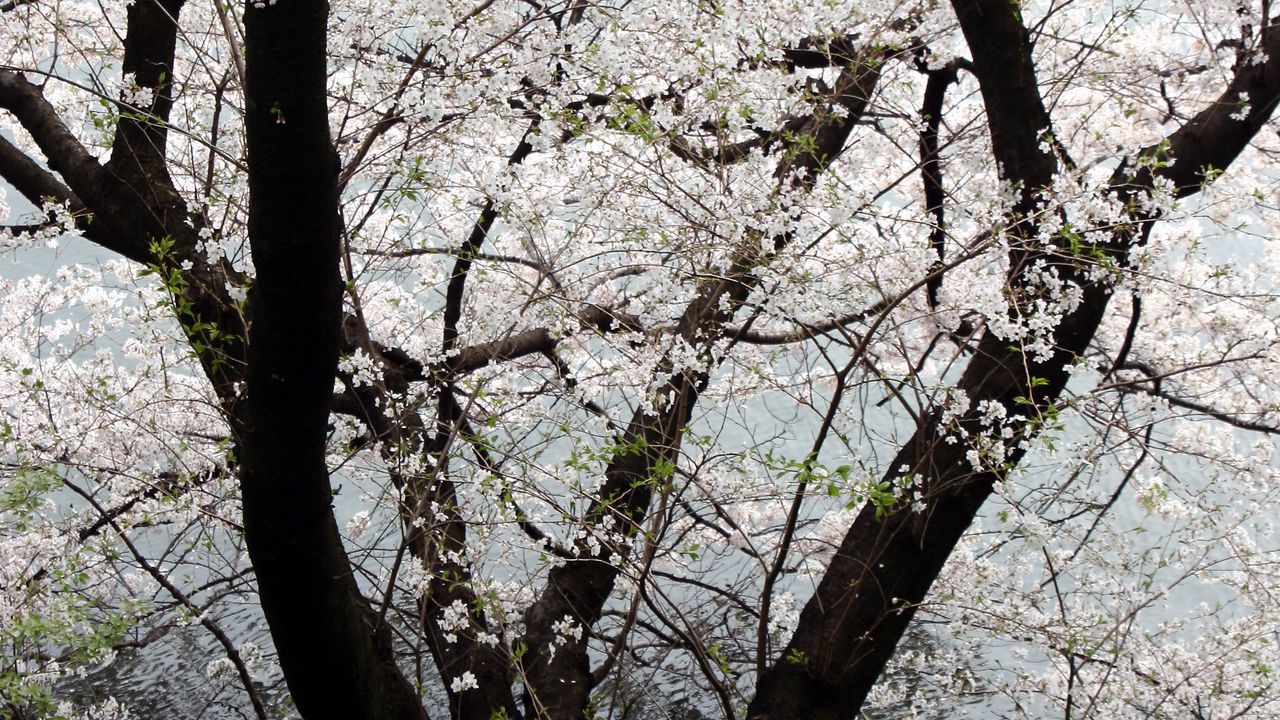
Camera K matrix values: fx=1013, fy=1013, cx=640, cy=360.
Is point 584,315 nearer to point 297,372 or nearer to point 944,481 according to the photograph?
point 944,481

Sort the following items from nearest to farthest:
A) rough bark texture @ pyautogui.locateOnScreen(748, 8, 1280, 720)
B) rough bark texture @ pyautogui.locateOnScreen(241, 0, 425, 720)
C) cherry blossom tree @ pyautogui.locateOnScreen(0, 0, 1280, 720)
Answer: rough bark texture @ pyautogui.locateOnScreen(241, 0, 425, 720) < cherry blossom tree @ pyautogui.locateOnScreen(0, 0, 1280, 720) < rough bark texture @ pyautogui.locateOnScreen(748, 8, 1280, 720)

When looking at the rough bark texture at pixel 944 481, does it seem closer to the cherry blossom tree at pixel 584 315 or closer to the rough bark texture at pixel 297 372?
the cherry blossom tree at pixel 584 315

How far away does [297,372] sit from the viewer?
268 cm

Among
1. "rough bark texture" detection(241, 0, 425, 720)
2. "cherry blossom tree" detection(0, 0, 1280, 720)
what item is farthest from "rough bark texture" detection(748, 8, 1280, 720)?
"rough bark texture" detection(241, 0, 425, 720)

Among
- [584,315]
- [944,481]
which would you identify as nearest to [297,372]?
[584,315]

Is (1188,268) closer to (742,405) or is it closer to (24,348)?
(742,405)

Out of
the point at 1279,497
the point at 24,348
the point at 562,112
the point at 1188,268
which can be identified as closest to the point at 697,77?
the point at 562,112

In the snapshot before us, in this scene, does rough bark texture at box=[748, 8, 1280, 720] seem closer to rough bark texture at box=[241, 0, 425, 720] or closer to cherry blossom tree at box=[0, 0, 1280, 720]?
cherry blossom tree at box=[0, 0, 1280, 720]

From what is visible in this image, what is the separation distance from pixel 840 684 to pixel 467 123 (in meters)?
2.62

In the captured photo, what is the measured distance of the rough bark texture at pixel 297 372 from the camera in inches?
92.8

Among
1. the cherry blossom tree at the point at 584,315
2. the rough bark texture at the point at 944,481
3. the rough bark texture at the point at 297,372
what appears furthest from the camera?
the rough bark texture at the point at 944,481

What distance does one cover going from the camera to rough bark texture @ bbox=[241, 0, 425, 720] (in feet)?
7.73

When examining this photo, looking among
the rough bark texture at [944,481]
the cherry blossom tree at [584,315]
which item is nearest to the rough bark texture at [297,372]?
the cherry blossom tree at [584,315]

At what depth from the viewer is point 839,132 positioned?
17.0ft
